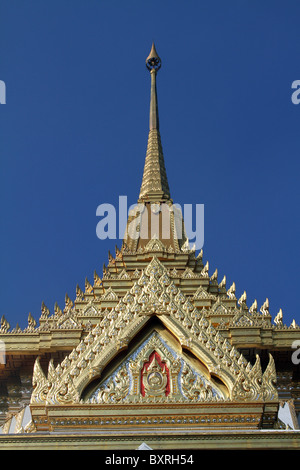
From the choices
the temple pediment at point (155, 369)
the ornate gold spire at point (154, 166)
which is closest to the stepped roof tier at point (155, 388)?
the temple pediment at point (155, 369)

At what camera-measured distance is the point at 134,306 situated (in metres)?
12.3

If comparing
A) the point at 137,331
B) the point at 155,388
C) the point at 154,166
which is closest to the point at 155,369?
the point at 155,388

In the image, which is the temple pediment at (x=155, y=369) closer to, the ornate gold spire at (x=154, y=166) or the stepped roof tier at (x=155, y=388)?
the stepped roof tier at (x=155, y=388)

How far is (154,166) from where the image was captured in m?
23.9

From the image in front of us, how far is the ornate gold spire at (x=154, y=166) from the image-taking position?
878 inches

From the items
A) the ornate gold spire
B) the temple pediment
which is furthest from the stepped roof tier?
the ornate gold spire

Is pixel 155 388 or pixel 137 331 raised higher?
pixel 137 331

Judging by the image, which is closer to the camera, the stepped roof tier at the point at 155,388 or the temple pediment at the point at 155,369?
the stepped roof tier at the point at 155,388

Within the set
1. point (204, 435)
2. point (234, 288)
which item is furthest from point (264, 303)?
point (204, 435)

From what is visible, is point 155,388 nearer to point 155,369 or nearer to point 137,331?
point 155,369

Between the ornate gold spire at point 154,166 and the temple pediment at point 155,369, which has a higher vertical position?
the ornate gold spire at point 154,166

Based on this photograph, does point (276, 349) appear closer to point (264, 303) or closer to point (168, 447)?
point (264, 303)

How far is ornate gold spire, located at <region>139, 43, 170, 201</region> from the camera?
22.3 meters

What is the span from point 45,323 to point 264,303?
4.85m
